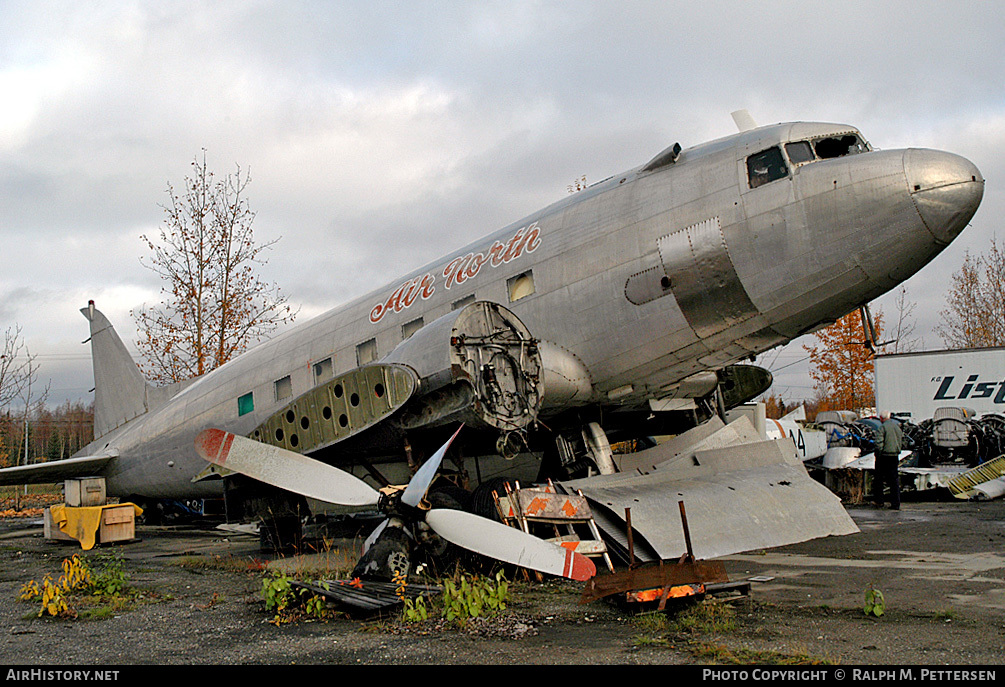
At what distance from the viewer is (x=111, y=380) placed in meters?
18.0

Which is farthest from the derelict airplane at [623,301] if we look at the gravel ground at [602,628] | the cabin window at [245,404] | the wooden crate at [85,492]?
the wooden crate at [85,492]

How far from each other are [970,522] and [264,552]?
476 inches

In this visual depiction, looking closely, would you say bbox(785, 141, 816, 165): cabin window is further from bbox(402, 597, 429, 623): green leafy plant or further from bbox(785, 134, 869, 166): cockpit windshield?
bbox(402, 597, 429, 623): green leafy plant

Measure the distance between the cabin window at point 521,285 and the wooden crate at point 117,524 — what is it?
9303 millimetres

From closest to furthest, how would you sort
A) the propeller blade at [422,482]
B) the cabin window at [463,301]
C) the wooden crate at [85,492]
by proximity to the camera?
1. the propeller blade at [422,482]
2. the cabin window at [463,301]
3. the wooden crate at [85,492]

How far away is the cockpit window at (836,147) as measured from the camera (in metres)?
8.92

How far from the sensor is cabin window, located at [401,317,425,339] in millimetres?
11727

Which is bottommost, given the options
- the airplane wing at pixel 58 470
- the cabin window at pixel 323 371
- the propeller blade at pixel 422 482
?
the propeller blade at pixel 422 482

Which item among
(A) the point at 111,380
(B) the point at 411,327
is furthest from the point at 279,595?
(A) the point at 111,380

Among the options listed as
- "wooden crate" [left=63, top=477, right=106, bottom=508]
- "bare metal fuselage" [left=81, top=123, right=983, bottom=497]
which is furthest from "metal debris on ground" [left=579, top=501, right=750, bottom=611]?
"wooden crate" [left=63, top=477, right=106, bottom=508]

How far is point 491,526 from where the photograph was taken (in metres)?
6.87

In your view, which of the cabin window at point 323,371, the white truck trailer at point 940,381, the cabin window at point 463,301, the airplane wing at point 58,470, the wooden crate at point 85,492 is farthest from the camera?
the white truck trailer at point 940,381

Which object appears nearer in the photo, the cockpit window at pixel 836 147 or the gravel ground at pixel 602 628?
the gravel ground at pixel 602 628

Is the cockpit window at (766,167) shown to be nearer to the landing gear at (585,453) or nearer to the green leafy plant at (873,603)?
the landing gear at (585,453)
